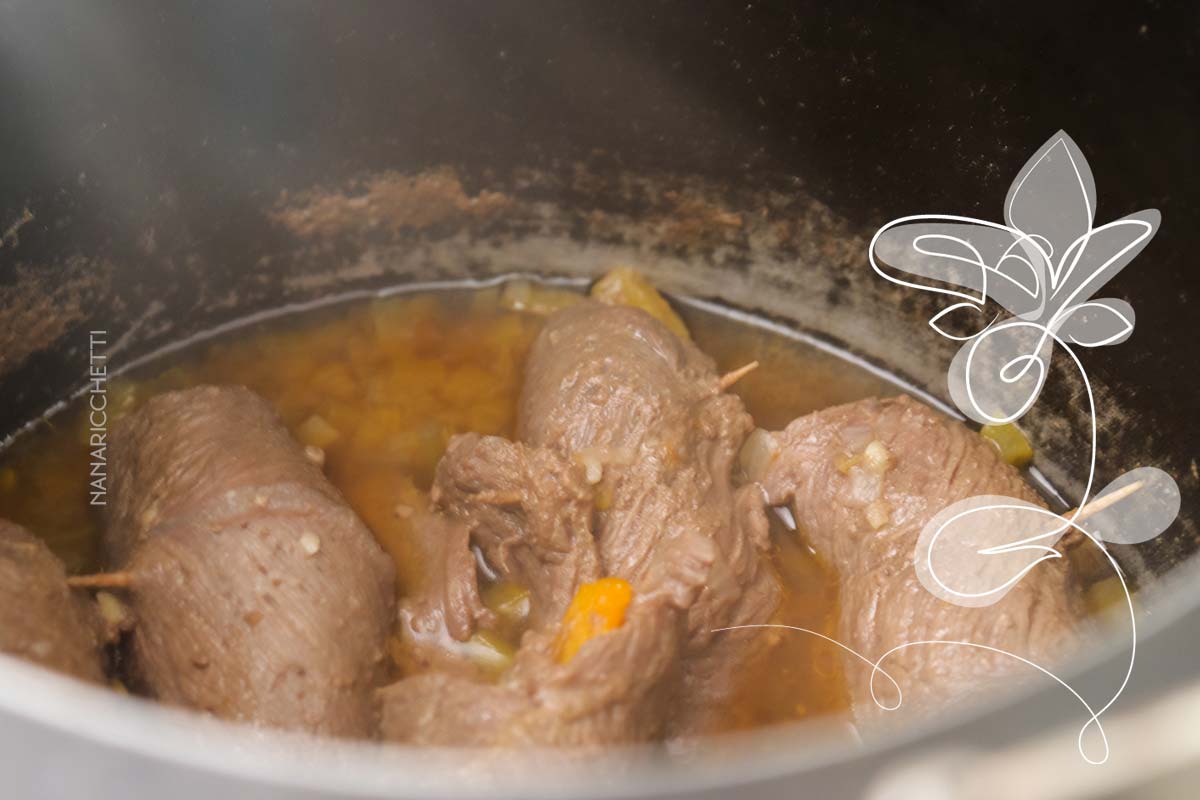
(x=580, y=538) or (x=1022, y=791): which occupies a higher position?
(x=1022, y=791)

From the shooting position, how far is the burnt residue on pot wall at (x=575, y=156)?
7.66ft

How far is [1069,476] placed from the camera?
2684 mm

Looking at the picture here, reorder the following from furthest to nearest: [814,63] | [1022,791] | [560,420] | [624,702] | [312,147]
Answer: [312,147] < [814,63] < [560,420] < [624,702] < [1022,791]

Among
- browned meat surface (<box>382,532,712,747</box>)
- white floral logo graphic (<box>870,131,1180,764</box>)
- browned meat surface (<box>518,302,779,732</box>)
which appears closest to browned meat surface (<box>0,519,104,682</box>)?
browned meat surface (<box>382,532,712,747</box>)

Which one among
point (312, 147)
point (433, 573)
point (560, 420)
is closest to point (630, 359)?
point (560, 420)

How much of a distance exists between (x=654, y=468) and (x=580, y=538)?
23 centimetres

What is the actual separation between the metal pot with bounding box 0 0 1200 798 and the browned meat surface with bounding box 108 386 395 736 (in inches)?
22.4

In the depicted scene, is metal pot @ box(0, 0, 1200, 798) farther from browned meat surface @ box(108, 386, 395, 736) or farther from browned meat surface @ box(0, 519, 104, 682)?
browned meat surface @ box(0, 519, 104, 682)

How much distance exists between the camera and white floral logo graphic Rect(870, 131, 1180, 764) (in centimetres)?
229

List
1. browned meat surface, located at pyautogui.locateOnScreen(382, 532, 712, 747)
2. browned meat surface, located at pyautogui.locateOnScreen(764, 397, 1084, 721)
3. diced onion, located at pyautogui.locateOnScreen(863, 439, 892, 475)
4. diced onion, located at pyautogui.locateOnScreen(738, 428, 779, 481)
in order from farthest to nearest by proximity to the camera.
→ diced onion, located at pyautogui.locateOnScreen(738, 428, 779, 481), diced onion, located at pyautogui.locateOnScreen(863, 439, 892, 475), browned meat surface, located at pyautogui.locateOnScreen(764, 397, 1084, 721), browned meat surface, located at pyautogui.locateOnScreen(382, 532, 712, 747)

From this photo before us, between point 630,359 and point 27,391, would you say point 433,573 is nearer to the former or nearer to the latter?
point 630,359

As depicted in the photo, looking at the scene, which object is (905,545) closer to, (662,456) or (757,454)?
(757,454)

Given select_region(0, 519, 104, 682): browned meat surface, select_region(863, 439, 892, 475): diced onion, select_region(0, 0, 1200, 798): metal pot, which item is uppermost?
select_region(0, 0, 1200, 798): metal pot

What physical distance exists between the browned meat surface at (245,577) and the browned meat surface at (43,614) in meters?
0.13
